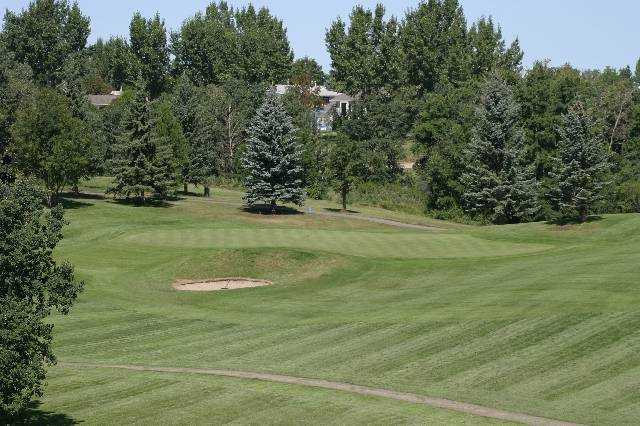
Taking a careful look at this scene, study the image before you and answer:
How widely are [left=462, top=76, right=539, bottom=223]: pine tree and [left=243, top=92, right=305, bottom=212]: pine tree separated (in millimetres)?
18114

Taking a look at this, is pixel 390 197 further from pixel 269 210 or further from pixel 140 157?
pixel 140 157

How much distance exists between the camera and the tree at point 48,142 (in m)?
76.1

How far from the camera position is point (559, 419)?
22922mm

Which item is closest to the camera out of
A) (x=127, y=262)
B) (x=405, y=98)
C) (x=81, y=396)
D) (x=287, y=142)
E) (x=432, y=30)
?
(x=81, y=396)

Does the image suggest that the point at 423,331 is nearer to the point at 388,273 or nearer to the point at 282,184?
the point at 388,273

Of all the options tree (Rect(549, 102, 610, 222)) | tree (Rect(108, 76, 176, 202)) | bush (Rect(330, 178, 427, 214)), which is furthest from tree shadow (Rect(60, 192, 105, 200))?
tree (Rect(549, 102, 610, 222))

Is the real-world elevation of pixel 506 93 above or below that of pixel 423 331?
above

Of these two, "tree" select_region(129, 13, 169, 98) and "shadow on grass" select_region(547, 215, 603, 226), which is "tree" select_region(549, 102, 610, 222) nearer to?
"shadow on grass" select_region(547, 215, 603, 226)

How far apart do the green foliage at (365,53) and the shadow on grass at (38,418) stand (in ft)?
403

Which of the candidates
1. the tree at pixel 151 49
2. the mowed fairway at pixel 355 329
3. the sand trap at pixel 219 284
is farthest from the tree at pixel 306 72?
the sand trap at pixel 219 284

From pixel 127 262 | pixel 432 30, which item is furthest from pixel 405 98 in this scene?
pixel 127 262

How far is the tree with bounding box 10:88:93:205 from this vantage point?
76062mm

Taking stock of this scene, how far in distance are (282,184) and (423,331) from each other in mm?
52506

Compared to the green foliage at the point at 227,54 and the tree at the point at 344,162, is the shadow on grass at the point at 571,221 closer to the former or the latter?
the tree at the point at 344,162
